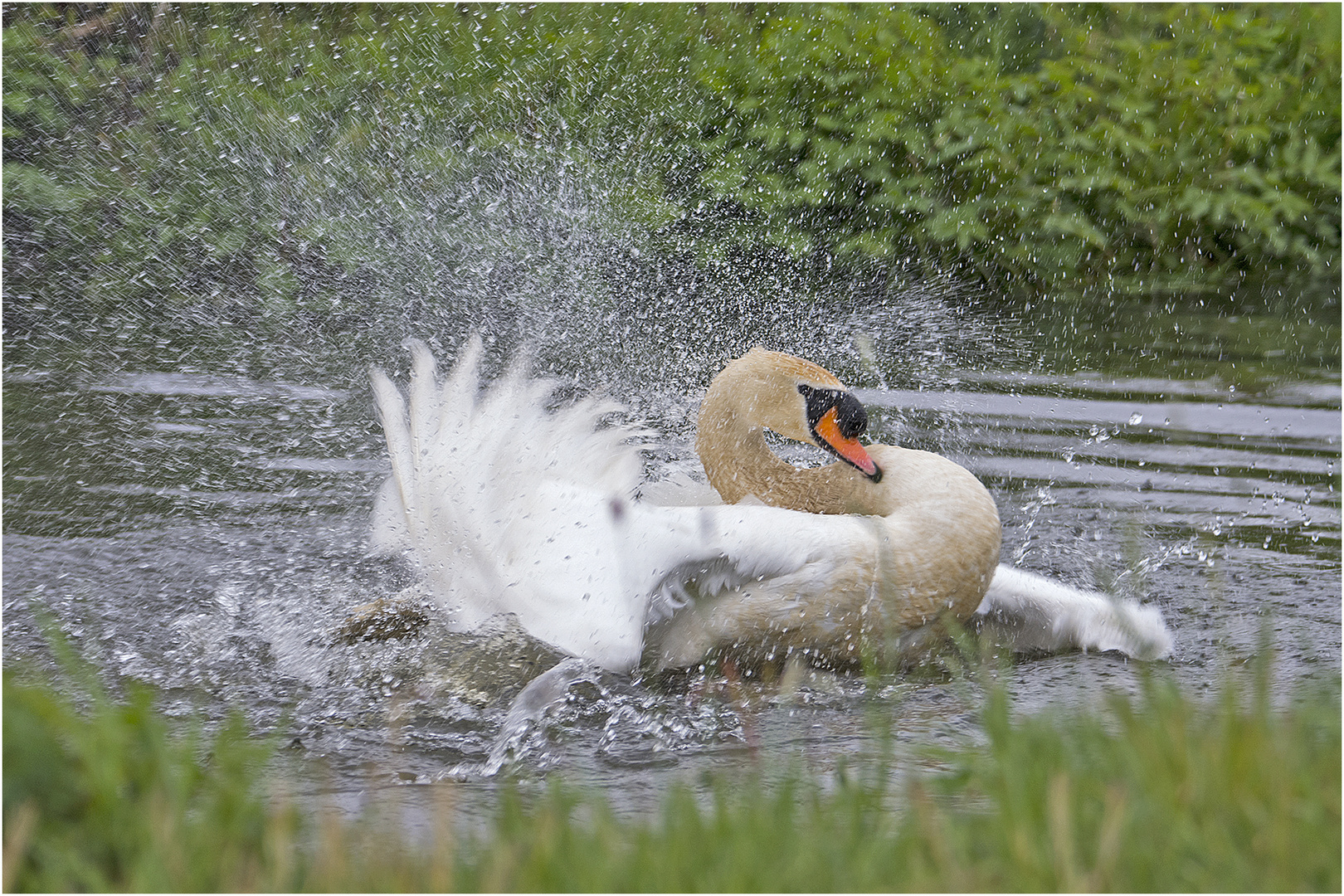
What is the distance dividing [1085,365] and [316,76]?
5.20 metres

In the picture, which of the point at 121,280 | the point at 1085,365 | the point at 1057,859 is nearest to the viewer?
the point at 1057,859

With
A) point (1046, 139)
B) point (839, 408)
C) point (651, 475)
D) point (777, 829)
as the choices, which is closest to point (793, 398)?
point (839, 408)

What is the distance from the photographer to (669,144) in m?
8.79

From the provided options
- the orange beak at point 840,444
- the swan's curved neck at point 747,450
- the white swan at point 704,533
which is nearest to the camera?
the white swan at point 704,533

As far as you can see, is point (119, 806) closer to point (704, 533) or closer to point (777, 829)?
point (777, 829)

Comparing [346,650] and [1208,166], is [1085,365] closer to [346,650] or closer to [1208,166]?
[1208,166]

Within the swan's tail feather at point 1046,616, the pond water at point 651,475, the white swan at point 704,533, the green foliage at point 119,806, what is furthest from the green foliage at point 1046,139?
the green foliage at point 119,806

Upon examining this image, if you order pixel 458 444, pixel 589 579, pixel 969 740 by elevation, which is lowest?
pixel 969 740

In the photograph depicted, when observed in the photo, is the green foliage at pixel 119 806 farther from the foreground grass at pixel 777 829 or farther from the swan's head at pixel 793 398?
the swan's head at pixel 793 398

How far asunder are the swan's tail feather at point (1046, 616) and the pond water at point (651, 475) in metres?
0.08

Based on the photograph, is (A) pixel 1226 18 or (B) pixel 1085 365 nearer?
(B) pixel 1085 365

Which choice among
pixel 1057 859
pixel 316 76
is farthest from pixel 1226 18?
pixel 1057 859

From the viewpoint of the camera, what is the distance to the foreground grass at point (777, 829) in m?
1.77

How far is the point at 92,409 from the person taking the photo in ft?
19.5
